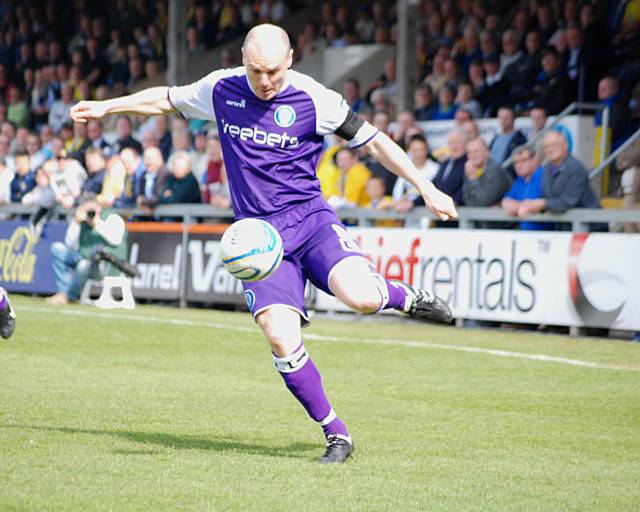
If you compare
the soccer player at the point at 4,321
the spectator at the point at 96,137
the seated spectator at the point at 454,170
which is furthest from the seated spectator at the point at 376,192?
the soccer player at the point at 4,321

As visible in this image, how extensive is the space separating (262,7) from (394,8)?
399 cm

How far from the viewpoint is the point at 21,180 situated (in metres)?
22.7

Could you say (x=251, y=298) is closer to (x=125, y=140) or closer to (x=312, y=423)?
(x=312, y=423)

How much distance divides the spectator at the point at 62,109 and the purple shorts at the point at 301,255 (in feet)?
68.0

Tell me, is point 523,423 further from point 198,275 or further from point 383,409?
point 198,275

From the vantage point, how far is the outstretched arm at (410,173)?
22.9 ft

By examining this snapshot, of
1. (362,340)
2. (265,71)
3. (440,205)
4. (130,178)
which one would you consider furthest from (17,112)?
(440,205)

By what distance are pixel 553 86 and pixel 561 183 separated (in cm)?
413

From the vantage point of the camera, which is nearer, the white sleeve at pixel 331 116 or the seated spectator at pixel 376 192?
→ the white sleeve at pixel 331 116

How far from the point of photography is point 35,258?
797 inches

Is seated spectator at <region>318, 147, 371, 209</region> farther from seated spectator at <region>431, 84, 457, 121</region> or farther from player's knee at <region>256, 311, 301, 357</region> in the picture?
player's knee at <region>256, 311, 301, 357</region>

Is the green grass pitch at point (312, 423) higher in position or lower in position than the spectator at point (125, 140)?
lower

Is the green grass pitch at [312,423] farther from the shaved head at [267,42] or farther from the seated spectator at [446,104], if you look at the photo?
the seated spectator at [446,104]

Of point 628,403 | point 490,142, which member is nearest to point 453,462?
point 628,403
